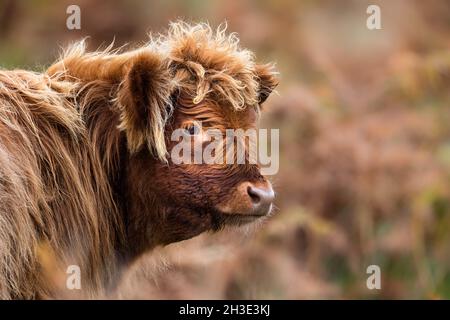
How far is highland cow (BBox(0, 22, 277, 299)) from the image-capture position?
4699 mm

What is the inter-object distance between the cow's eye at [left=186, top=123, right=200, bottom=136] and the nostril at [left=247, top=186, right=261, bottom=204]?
0.42 meters

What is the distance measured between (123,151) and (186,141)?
363mm

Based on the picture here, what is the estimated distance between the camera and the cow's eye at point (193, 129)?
4871mm

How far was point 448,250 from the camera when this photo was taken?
9.71 meters

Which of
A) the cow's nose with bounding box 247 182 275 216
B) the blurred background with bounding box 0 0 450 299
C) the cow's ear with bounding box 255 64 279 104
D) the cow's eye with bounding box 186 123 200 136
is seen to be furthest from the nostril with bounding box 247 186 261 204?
the blurred background with bounding box 0 0 450 299

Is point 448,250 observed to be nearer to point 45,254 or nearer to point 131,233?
point 131,233

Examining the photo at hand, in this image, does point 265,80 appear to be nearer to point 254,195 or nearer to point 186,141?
point 186,141

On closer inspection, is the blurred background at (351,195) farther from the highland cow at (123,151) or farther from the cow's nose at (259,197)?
the cow's nose at (259,197)

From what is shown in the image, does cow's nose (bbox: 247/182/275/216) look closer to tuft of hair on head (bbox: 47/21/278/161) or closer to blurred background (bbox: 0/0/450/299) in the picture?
tuft of hair on head (bbox: 47/21/278/161)

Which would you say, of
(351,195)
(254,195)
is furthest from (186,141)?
(351,195)

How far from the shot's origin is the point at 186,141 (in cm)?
489

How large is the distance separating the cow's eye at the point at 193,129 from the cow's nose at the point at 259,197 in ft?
1.36
